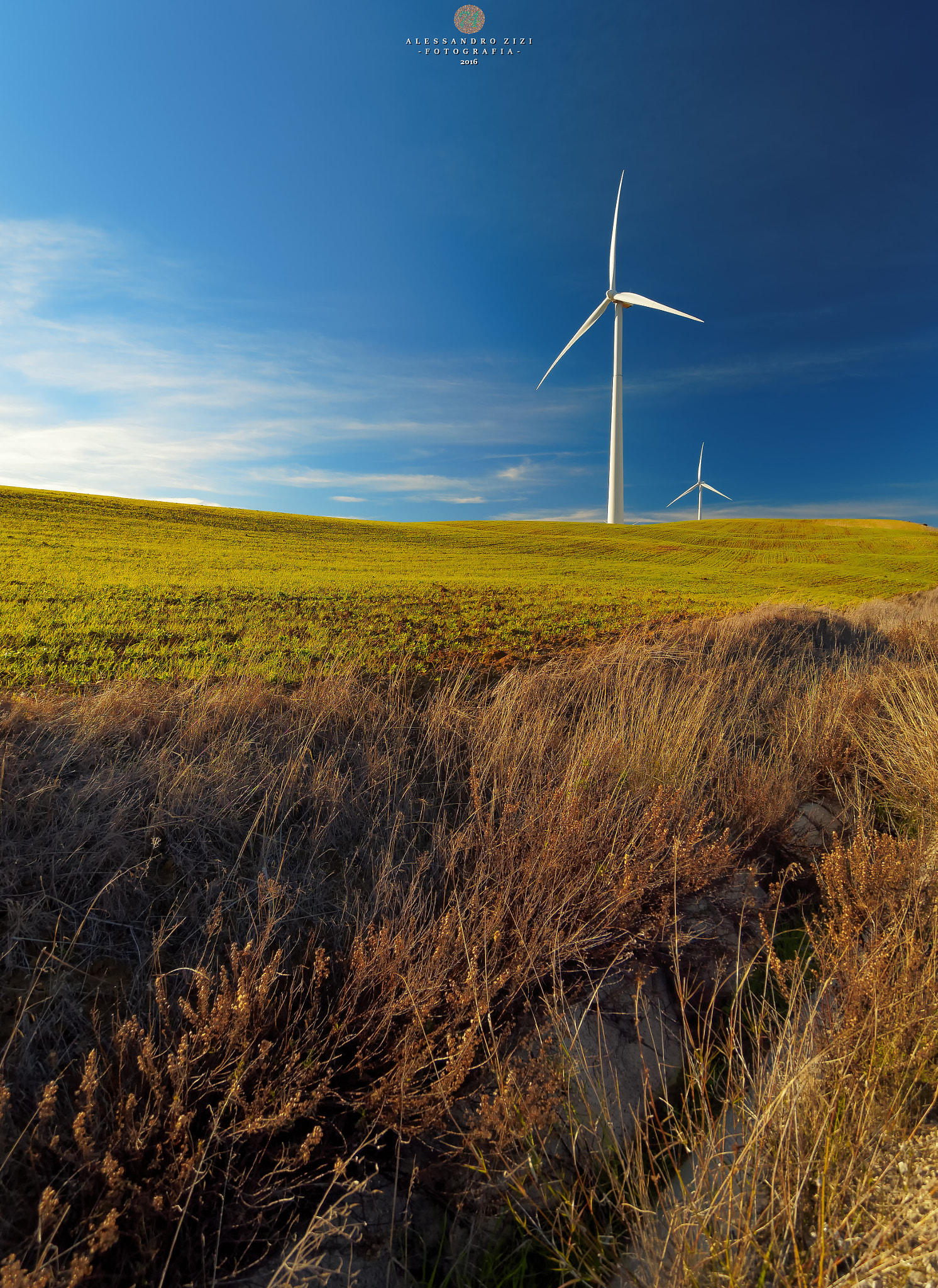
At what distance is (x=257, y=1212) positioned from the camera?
2.39 m

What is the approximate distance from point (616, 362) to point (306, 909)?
6329 cm

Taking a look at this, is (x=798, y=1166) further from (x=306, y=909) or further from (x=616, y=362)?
(x=616, y=362)

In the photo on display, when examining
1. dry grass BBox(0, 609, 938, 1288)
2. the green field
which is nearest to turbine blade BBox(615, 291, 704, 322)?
the green field

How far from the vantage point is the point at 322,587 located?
19.4m

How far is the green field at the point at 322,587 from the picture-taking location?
981 cm

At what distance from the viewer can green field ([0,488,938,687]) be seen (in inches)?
386

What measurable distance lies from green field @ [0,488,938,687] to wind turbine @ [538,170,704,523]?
15.2 metres

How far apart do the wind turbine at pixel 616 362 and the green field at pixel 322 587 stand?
599 inches

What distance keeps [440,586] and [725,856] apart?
18.2 m

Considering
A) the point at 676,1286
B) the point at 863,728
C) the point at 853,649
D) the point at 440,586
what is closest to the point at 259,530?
the point at 440,586

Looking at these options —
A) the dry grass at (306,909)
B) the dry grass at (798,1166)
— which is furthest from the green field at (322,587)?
the dry grass at (798,1166)

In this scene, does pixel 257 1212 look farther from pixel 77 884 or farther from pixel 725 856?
pixel 725 856

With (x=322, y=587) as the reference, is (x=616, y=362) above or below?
above

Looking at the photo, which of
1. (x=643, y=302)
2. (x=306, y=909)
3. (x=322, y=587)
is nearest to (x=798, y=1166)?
(x=306, y=909)
